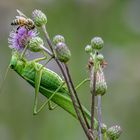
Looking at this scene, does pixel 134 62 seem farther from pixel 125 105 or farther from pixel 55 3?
pixel 55 3

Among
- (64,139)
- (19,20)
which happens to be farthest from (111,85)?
(19,20)

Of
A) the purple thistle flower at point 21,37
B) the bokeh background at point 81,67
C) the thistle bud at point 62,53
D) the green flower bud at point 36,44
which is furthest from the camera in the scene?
the bokeh background at point 81,67

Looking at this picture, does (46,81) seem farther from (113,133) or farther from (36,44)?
(113,133)

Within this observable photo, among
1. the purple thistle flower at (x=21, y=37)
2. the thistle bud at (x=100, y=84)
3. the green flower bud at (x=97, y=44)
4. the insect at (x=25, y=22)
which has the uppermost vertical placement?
the insect at (x=25, y=22)

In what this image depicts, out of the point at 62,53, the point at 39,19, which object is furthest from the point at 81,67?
the point at 62,53

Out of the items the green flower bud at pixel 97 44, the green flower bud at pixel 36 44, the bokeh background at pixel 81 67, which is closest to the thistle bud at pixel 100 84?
the green flower bud at pixel 97 44

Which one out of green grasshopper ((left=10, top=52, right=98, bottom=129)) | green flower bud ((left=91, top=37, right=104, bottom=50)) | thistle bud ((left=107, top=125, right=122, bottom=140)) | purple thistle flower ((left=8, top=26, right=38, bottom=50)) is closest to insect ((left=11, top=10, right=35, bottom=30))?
purple thistle flower ((left=8, top=26, right=38, bottom=50))

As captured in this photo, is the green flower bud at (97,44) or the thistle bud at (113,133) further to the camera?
the green flower bud at (97,44)

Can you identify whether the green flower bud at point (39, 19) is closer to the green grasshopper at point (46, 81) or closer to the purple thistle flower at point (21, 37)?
the purple thistle flower at point (21, 37)
